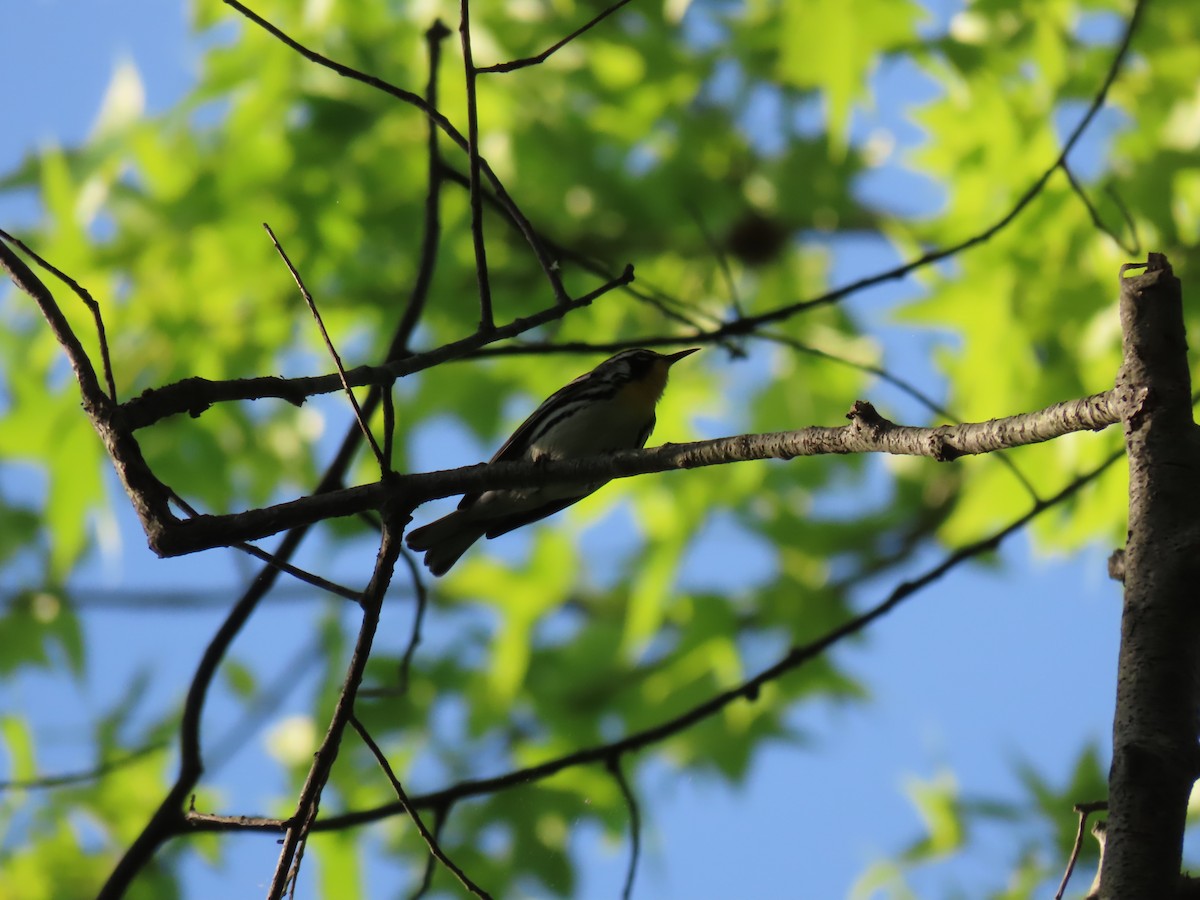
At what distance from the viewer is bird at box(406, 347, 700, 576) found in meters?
3.10

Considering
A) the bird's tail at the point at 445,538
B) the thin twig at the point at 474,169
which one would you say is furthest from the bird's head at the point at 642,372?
the thin twig at the point at 474,169

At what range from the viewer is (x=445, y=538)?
321 cm

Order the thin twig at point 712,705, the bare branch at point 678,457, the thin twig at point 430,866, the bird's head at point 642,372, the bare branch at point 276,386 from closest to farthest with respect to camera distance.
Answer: the bare branch at point 678,457
the bare branch at point 276,386
the thin twig at point 430,866
the thin twig at point 712,705
the bird's head at point 642,372

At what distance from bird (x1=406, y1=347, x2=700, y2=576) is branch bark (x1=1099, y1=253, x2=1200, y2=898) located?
5.77ft

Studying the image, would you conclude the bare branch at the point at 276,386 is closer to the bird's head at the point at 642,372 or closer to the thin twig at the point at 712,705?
the thin twig at the point at 712,705

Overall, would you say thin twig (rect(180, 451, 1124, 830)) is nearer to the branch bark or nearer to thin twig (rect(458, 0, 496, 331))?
thin twig (rect(458, 0, 496, 331))

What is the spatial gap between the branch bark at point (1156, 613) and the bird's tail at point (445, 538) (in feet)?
6.98

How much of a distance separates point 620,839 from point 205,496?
2118 mm

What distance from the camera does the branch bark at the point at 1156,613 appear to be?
1088mm

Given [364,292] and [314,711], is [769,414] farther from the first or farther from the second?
[314,711]

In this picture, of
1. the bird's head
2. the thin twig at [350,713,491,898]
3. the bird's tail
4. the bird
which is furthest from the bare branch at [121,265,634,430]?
the bird's head

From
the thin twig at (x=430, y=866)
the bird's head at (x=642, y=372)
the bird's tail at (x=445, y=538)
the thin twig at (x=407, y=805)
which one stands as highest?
the bird's head at (x=642, y=372)

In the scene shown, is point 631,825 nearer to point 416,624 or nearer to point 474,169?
point 416,624

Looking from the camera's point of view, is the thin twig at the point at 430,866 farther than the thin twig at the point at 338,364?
Yes
